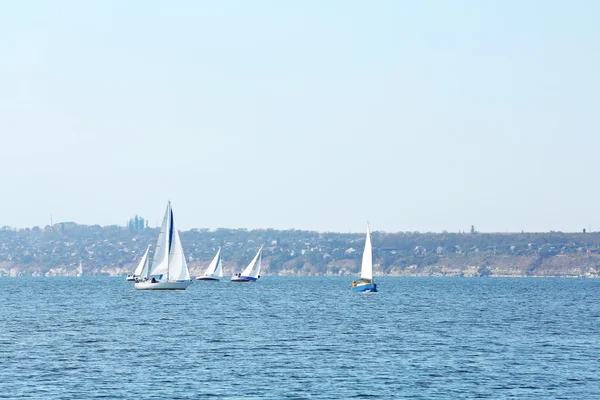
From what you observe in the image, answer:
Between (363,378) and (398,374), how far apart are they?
2.55 m

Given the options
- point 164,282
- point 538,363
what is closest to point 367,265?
point 164,282

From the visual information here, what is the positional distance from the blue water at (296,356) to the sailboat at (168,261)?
41.6 meters

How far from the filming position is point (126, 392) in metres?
48.2

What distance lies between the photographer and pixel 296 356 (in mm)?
63188

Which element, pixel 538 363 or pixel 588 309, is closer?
pixel 538 363

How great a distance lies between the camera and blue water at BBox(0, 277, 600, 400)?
49.5m

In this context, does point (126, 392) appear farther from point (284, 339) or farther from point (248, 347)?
point (284, 339)

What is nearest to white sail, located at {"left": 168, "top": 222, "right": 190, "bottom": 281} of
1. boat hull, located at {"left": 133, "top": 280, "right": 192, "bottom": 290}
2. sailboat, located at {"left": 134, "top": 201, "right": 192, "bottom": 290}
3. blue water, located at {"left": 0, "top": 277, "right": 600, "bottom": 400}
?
sailboat, located at {"left": 134, "top": 201, "right": 192, "bottom": 290}

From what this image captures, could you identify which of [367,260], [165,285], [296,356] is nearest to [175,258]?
[165,285]

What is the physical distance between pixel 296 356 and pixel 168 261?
89.3 metres

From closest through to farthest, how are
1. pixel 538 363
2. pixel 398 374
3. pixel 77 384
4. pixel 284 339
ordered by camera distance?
pixel 77 384 < pixel 398 374 < pixel 538 363 < pixel 284 339

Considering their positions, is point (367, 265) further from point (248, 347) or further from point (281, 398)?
point (281, 398)

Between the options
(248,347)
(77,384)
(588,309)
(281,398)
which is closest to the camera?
(281,398)

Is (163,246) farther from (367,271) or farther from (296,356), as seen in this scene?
(296,356)
